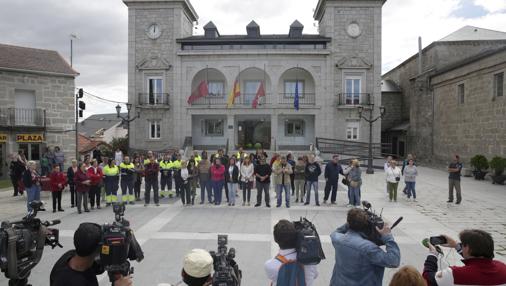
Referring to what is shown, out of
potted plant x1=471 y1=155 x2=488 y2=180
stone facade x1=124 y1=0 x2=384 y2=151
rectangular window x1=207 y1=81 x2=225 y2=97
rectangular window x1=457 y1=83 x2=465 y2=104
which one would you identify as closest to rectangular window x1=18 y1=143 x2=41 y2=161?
stone facade x1=124 y1=0 x2=384 y2=151

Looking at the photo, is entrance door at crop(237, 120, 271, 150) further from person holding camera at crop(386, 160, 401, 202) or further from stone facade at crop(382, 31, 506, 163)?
person holding camera at crop(386, 160, 401, 202)

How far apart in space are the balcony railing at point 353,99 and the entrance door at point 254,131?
6526 millimetres

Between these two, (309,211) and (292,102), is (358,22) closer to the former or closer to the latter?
(292,102)

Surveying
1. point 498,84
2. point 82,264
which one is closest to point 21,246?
point 82,264

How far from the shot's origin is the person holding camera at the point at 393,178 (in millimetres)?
12570

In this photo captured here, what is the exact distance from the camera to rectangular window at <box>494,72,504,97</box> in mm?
19141

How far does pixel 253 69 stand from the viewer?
98.8 ft

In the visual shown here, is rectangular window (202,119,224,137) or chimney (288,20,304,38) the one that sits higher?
chimney (288,20,304,38)

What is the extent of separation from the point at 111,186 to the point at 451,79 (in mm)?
22780

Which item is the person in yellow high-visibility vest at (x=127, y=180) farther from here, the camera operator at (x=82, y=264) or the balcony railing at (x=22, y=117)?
the balcony railing at (x=22, y=117)

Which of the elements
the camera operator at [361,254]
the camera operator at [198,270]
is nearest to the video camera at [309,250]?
A: the camera operator at [361,254]

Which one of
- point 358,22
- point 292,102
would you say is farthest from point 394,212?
point 358,22

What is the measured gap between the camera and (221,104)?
30.0m

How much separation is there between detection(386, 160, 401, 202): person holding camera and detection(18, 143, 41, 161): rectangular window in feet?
63.2
